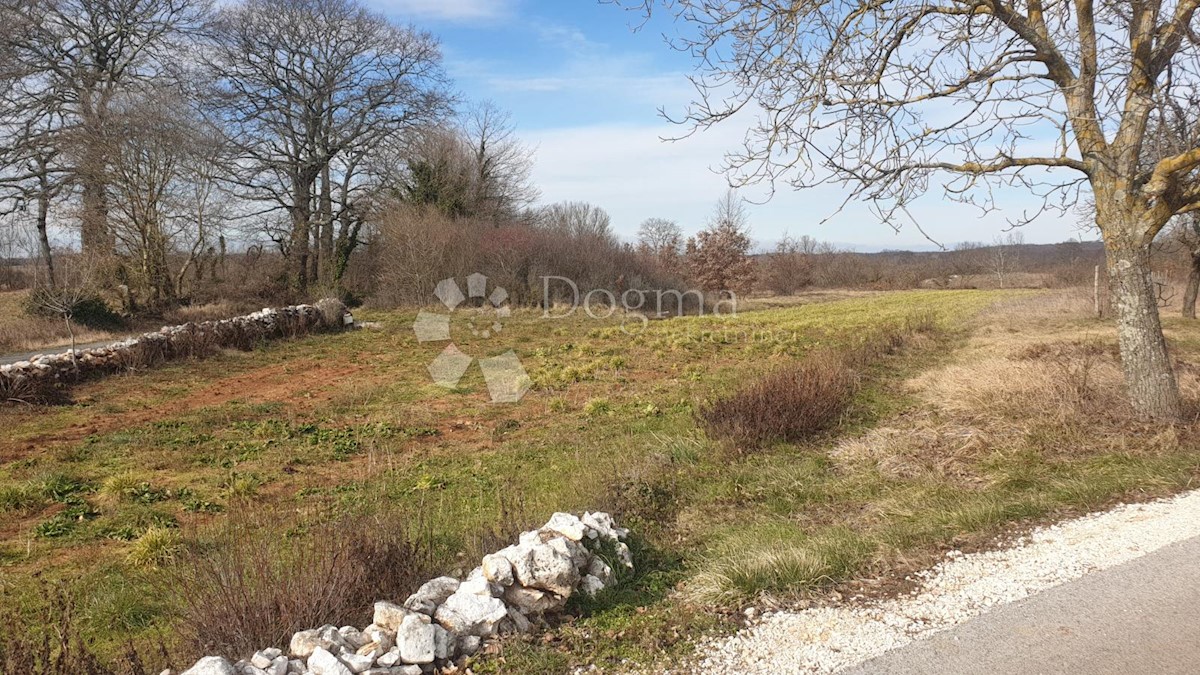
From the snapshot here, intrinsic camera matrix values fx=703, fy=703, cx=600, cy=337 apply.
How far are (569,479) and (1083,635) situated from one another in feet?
14.2

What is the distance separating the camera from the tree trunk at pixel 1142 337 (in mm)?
6711

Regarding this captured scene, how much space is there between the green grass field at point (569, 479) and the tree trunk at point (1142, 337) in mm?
449

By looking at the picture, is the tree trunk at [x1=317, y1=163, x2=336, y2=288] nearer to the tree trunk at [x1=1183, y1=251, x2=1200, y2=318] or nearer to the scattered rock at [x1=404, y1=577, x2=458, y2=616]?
the scattered rock at [x1=404, y1=577, x2=458, y2=616]

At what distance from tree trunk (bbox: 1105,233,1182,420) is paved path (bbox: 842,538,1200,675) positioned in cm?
384

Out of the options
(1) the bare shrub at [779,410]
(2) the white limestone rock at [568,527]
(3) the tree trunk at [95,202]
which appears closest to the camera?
(2) the white limestone rock at [568,527]

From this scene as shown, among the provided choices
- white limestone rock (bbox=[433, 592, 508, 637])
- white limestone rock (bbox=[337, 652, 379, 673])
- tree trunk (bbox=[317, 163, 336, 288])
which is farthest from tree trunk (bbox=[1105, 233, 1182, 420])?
tree trunk (bbox=[317, 163, 336, 288])

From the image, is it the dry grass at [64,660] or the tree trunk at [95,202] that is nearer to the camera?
the dry grass at [64,660]

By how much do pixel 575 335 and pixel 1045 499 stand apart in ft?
48.4

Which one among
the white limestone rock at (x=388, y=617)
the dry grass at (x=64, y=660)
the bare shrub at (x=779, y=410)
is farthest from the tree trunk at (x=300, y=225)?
the white limestone rock at (x=388, y=617)

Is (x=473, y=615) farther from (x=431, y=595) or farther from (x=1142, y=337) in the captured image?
(x=1142, y=337)

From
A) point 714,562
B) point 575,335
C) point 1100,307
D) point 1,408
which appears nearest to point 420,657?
point 714,562

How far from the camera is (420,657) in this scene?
310cm

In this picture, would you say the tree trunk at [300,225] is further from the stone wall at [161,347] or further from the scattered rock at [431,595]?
the scattered rock at [431,595]

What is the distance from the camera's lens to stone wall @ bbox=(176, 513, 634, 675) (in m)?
3.01
